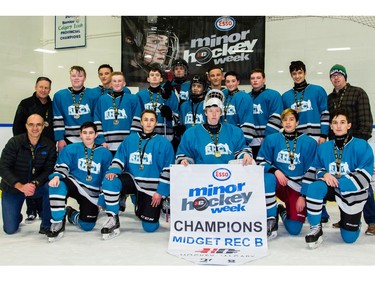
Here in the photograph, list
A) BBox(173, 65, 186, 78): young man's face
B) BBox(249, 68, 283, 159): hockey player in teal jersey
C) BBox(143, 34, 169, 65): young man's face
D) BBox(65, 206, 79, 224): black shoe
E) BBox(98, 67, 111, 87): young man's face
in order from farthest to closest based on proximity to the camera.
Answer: BBox(143, 34, 169, 65): young man's face, BBox(98, 67, 111, 87): young man's face, BBox(173, 65, 186, 78): young man's face, BBox(249, 68, 283, 159): hockey player in teal jersey, BBox(65, 206, 79, 224): black shoe

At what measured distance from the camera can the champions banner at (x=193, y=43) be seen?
6590 millimetres

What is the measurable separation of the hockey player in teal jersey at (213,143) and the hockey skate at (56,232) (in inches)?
42.4

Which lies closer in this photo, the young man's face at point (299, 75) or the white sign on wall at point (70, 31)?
the young man's face at point (299, 75)

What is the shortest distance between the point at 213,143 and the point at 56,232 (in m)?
1.45

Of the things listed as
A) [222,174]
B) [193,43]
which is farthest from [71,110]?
[193,43]

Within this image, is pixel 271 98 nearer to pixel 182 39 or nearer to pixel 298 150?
pixel 298 150

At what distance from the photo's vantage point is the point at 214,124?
3.45m

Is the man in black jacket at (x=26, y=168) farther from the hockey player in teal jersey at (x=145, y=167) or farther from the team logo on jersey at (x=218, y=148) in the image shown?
the team logo on jersey at (x=218, y=148)

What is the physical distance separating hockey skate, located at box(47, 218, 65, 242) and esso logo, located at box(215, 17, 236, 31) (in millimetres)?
4477

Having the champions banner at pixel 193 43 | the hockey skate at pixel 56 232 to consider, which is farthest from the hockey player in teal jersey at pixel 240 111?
the champions banner at pixel 193 43

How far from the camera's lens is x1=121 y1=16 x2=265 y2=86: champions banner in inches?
259

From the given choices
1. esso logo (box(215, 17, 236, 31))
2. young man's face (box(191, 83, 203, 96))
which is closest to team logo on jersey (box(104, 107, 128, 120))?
young man's face (box(191, 83, 203, 96))

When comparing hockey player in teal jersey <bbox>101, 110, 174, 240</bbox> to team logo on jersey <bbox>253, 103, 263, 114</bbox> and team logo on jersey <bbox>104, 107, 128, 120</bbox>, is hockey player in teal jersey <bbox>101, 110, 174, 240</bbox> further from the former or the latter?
team logo on jersey <bbox>253, 103, 263, 114</bbox>

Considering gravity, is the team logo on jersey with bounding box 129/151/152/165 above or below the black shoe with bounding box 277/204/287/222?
above
